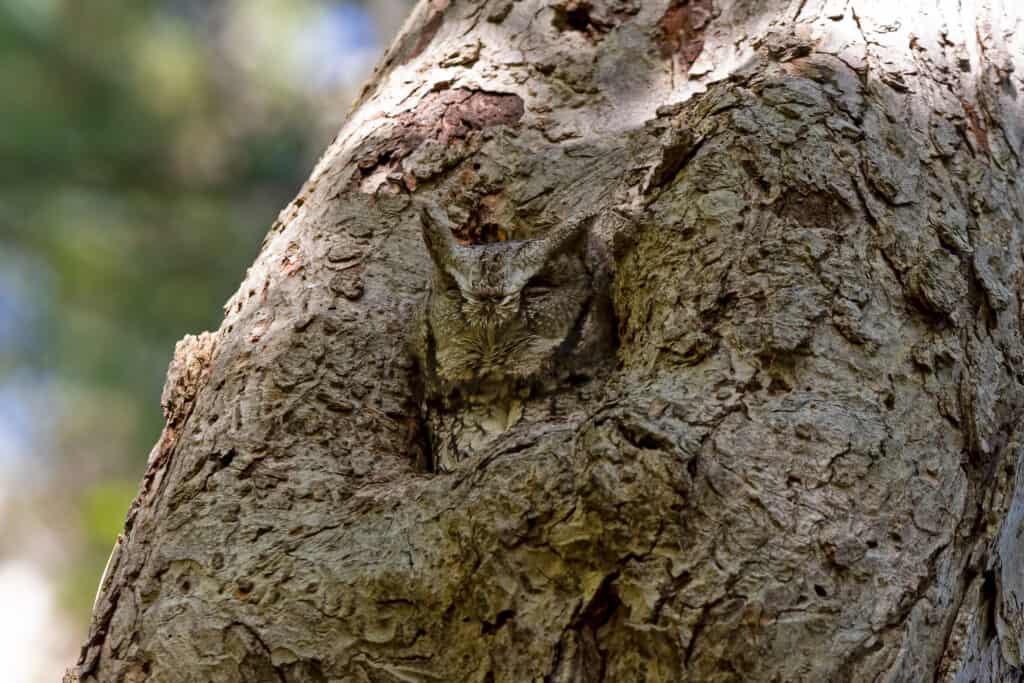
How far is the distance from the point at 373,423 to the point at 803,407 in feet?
2.88

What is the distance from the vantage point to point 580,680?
1.62 meters

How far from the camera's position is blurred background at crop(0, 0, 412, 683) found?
7242mm

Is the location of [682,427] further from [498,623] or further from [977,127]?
[977,127]

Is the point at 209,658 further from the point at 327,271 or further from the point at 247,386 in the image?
the point at 327,271

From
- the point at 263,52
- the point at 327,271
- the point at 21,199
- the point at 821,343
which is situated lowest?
the point at 821,343

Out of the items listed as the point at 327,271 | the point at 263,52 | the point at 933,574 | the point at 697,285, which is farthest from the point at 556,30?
the point at 263,52

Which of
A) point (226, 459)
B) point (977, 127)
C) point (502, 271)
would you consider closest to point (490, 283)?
point (502, 271)

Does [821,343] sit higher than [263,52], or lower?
lower

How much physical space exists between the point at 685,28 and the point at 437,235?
2.72ft

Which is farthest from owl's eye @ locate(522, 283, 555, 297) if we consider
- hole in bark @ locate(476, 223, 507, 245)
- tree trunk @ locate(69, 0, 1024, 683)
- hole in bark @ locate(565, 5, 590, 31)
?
hole in bark @ locate(565, 5, 590, 31)

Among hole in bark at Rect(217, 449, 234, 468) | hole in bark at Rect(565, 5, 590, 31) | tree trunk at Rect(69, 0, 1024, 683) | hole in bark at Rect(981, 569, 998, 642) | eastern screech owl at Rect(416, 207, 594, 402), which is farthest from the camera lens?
hole in bark at Rect(565, 5, 590, 31)

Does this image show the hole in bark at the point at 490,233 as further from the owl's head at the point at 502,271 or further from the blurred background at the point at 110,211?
the blurred background at the point at 110,211

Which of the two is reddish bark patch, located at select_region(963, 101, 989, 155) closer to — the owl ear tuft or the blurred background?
the owl ear tuft

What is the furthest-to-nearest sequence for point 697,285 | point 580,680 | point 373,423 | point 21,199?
point 21,199, point 373,423, point 697,285, point 580,680
